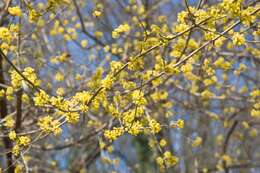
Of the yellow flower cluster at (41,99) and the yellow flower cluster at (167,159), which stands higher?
the yellow flower cluster at (41,99)

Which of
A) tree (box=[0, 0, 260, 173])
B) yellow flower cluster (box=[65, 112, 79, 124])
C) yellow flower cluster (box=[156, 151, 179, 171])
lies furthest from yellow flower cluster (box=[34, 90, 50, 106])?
yellow flower cluster (box=[156, 151, 179, 171])

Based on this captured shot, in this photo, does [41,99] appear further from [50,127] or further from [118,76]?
[118,76]

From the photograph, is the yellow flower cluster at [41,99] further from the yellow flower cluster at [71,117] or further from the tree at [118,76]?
the yellow flower cluster at [71,117]

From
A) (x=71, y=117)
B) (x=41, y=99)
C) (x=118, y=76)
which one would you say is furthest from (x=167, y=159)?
(x=41, y=99)

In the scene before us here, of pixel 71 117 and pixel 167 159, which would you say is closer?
pixel 71 117

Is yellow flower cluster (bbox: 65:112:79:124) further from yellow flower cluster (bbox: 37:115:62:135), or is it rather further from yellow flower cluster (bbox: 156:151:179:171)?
yellow flower cluster (bbox: 156:151:179:171)

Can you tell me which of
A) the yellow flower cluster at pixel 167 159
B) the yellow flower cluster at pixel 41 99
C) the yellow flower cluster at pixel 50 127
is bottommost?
the yellow flower cluster at pixel 167 159

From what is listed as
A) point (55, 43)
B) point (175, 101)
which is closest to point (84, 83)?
point (175, 101)

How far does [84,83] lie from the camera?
5.14 metres

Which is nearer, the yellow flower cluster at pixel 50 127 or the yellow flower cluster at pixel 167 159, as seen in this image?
the yellow flower cluster at pixel 50 127

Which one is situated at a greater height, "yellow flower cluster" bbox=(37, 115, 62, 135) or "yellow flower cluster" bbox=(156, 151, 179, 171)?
"yellow flower cluster" bbox=(37, 115, 62, 135)

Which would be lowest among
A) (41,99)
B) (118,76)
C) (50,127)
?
(50,127)

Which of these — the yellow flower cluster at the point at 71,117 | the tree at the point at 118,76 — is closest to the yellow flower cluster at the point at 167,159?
the tree at the point at 118,76

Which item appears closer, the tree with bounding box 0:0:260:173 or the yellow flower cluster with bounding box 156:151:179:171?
the tree with bounding box 0:0:260:173
